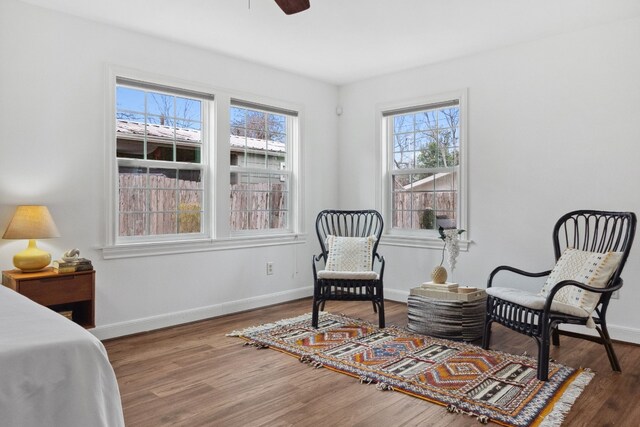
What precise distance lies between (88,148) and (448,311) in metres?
3.07

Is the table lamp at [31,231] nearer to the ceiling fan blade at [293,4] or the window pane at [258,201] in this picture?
the window pane at [258,201]

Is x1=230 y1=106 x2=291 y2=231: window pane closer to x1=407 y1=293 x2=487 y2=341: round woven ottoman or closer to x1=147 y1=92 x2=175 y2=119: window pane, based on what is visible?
x1=147 y1=92 x2=175 y2=119: window pane

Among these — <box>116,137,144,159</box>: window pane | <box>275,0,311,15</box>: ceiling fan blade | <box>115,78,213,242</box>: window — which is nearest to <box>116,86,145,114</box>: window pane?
<box>115,78,213,242</box>: window

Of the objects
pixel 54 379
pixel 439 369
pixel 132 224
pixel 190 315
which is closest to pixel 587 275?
pixel 439 369

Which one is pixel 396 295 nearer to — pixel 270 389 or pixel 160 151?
pixel 270 389

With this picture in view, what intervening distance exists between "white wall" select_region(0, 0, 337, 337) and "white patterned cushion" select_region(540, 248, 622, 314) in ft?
9.40

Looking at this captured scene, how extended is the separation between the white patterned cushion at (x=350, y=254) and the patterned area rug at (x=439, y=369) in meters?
0.51

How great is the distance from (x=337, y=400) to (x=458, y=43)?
320cm

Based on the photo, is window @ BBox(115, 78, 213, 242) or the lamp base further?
window @ BBox(115, 78, 213, 242)

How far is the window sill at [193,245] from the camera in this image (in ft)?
12.3

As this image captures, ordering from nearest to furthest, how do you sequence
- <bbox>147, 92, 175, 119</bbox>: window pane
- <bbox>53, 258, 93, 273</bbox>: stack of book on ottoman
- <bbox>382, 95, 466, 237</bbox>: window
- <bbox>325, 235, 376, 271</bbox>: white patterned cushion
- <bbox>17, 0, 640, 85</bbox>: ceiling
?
<bbox>53, 258, 93, 273</bbox>: stack of book on ottoman, <bbox>17, 0, 640, 85</bbox>: ceiling, <bbox>147, 92, 175, 119</bbox>: window pane, <bbox>325, 235, 376, 271</bbox>: white patterned cushion, <bbox>382, 95, 466, 237</bbox>: window

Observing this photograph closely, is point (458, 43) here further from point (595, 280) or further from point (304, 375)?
point (304, 375)

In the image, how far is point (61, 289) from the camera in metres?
3.10

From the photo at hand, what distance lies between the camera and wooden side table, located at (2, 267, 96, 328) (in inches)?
116
